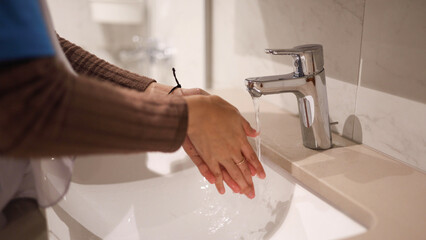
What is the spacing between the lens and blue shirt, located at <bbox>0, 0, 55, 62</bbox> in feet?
1.03

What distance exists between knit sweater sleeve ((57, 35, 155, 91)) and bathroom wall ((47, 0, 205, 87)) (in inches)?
20.3

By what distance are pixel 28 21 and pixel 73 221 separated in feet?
1.35

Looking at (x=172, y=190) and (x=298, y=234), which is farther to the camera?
(x=172, y=190)

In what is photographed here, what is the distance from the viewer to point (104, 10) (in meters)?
1.64

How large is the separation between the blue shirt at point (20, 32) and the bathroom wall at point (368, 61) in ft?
1.63

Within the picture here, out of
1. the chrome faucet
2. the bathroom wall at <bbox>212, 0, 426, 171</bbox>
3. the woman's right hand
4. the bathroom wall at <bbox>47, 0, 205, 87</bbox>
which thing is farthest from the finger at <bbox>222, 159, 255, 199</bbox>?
the bathroom wall at <bbox>47, 0, 205, 87</bbox>

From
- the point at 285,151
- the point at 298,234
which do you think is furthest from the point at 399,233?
the point at 285,151

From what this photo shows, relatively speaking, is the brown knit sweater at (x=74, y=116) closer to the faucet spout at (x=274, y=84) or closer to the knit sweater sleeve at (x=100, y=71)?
the faucet spout at (x=274, y=84)

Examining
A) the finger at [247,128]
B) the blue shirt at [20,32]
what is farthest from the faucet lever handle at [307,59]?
the blue shirt at [20,32]

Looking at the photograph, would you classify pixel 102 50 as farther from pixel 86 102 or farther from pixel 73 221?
pixel 86 102

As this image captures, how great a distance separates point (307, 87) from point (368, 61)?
0.12m

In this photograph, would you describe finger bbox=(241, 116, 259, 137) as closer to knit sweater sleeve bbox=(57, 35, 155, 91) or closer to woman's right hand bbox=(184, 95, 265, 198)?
woman's right hand bbox=(184, 95, 265, 198)

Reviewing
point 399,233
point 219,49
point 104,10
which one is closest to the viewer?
point 399,233

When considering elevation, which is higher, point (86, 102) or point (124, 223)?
point (86, 102)
